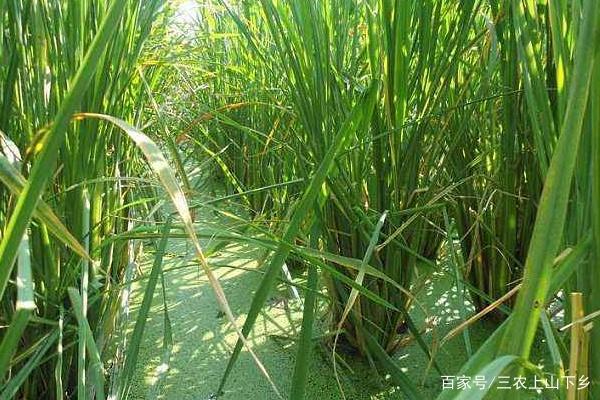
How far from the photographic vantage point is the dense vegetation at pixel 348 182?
33 cm

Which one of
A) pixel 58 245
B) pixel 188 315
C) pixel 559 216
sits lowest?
pixel 188 315

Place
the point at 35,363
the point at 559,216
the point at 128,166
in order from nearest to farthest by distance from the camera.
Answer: the point at 559,216, the point at 35,363, the point at 128,166

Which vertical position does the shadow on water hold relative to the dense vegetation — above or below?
below

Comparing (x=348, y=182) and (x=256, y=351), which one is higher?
(x=348, y=182)

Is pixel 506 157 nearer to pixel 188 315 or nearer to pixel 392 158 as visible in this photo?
pixel 392 158

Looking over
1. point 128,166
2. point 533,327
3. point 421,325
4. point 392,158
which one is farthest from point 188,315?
point 533,327

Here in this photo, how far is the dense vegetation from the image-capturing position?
332 millimetres

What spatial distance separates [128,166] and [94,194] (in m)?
0.35

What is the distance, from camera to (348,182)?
731 millimetres

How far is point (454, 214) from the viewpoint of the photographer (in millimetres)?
959

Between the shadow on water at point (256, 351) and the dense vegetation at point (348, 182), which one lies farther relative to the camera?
the shadow on water at point (256, 351)

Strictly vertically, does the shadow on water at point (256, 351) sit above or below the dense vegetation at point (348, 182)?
below

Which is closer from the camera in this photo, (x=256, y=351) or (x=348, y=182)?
(x=348, y=182)

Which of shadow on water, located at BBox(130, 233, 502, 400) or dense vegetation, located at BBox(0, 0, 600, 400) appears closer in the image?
dense vegetation, located at BBox(0, 0, 600, 400)
